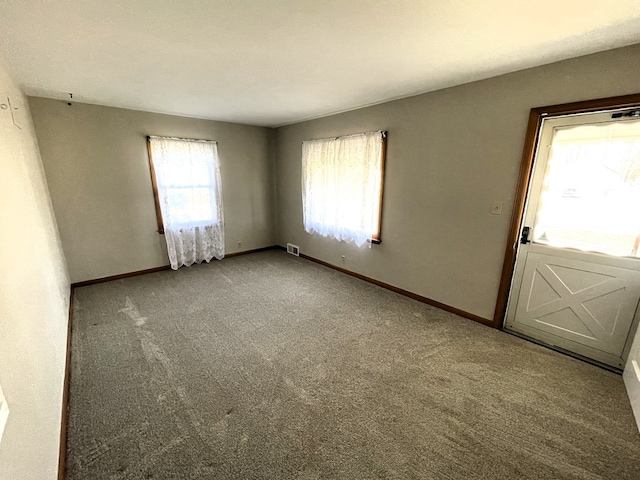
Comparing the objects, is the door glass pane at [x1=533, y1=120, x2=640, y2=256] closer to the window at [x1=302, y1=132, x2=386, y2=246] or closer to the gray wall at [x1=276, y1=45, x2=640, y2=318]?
the gray wall at [x1=276, y1=45, x2=640, y2=318]

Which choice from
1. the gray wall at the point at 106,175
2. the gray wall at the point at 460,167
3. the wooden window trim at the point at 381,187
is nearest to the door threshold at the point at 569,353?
the gray wall at the point at 460,167

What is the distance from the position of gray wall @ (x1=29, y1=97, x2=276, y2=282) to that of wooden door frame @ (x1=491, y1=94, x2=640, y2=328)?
3970 millimetres

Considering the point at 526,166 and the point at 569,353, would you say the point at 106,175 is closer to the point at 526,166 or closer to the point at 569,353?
the point at 526,166

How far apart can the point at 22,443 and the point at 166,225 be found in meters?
3.33

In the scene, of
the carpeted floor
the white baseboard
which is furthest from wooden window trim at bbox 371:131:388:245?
the white baseboard

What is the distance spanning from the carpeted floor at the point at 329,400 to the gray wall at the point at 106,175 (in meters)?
0.98

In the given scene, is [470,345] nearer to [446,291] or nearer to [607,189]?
[446,291]

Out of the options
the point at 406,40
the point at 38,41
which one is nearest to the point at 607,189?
the point at 406,40

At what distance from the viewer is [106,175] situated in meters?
3.48

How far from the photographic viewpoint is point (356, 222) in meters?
3.66

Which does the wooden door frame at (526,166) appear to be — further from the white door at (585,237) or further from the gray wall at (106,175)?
the gray wall at (106,175)

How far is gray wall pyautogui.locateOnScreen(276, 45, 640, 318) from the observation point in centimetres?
202

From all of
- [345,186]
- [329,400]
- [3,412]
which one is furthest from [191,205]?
[3,412]

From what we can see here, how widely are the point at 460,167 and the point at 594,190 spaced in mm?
984
